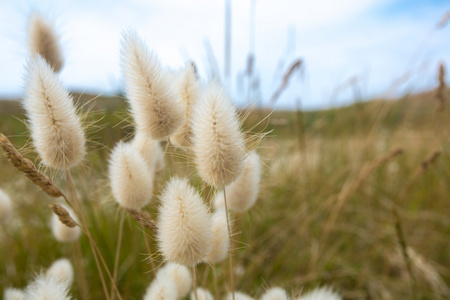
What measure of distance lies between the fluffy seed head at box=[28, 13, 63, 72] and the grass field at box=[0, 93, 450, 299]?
0.75ft

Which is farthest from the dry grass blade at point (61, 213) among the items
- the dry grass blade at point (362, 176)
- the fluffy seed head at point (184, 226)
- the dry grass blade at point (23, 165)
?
the dry grass blade at point (362, 176)

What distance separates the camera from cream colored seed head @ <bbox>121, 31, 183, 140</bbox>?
0.67 metres

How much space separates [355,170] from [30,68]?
1.79 meters

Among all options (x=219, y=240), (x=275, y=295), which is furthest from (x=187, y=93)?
(x=275, y=295)

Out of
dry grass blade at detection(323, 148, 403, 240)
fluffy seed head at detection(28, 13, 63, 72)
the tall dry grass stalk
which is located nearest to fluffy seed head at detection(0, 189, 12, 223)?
fluffy seed head at detection(28, 13, 63, 72)

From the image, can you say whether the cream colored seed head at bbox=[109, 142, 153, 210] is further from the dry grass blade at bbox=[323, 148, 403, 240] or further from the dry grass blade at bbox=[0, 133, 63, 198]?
the dry grass blade at bbox=[323, 148, 403, 240]

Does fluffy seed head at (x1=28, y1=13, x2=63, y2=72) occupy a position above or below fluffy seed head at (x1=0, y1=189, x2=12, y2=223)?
above

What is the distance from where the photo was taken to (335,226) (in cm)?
201

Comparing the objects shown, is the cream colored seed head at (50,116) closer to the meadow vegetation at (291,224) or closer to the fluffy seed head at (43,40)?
the meadow vegetation at (291,224)

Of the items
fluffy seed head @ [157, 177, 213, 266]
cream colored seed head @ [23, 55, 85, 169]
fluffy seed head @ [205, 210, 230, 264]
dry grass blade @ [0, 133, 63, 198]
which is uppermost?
cream colored seed head @ [23, 55, 85, 169]

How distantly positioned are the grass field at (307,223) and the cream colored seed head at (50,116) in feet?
0.89

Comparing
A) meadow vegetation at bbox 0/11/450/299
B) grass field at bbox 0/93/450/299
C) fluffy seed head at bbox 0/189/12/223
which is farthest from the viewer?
grass field at bbox 0/93/450/299

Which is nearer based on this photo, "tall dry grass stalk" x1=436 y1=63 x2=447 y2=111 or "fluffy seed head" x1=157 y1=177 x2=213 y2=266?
"fluffy seed head" x1=157 y1=177 x2=213 y2=266

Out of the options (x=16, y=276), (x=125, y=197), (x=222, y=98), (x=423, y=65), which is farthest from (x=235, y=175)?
(x=423, y=65)
